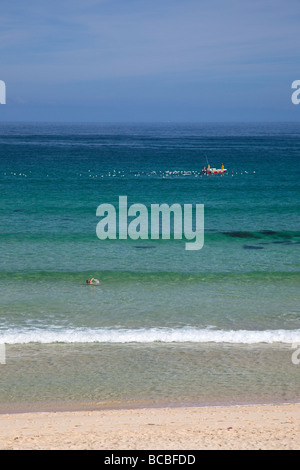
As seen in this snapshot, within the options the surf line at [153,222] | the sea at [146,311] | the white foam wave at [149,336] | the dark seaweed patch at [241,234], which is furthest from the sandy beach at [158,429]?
the dark seaweed patch at [241,234]

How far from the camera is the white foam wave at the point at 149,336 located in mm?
14219

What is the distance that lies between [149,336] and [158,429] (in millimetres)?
5168

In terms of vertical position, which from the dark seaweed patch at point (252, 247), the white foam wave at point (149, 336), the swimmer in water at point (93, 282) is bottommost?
the white foam wave at point (149, 336)

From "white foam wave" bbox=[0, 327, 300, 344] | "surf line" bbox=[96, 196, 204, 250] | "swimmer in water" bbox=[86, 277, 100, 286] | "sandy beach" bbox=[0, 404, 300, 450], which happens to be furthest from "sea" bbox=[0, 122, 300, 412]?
"sandy beach" bbox=[0, 404, 300, 450]

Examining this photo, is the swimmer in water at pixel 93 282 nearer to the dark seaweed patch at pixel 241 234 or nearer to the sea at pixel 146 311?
the sea at pixel 146 311

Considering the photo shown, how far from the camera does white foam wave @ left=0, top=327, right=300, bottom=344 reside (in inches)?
560

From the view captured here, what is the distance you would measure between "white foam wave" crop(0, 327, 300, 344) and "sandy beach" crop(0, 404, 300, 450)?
3.90 metres

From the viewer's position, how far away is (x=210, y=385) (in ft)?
38.0

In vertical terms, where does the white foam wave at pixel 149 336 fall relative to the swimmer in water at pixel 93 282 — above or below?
below

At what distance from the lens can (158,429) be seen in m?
9.32

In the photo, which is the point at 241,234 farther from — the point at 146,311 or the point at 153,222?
the point at 146,311

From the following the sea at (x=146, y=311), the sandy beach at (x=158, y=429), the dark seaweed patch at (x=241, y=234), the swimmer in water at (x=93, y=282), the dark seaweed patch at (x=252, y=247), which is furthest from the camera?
the dark seaweed patch at (x=241, y=234)

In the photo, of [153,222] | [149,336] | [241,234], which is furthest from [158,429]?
[153,222]

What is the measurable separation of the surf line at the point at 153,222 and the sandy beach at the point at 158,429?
15557 mm
